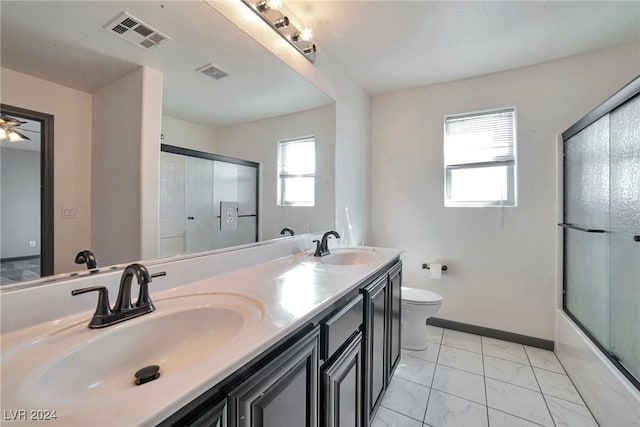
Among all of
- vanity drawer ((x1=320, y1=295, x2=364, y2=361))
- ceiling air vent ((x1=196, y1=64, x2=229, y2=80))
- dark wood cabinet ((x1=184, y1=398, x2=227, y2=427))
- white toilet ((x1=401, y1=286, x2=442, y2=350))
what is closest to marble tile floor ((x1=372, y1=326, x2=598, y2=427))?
white toilet ((x1=401, y1=286, x2=442, y2=350))

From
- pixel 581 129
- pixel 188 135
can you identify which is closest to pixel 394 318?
pixel 188 135

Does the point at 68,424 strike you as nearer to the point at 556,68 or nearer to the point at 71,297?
the point at 71,297

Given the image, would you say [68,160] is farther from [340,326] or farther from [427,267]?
[427,267]

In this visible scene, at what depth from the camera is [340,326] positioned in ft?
3.26

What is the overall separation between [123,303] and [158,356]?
19 cm

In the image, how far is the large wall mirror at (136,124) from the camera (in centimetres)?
73

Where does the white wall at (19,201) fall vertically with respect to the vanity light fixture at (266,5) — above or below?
below

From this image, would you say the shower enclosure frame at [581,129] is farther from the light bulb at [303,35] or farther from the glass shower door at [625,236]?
the light bulb at [303,35]

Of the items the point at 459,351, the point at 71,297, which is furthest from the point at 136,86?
the point at 459,351

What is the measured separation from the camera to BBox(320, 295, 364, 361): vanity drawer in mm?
899

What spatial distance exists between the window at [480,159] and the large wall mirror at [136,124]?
5.82 feet

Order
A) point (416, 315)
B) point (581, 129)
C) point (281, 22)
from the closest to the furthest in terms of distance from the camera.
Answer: point (281, 22)
point (581, 129)
point (416, 315)

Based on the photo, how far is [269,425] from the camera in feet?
2.13

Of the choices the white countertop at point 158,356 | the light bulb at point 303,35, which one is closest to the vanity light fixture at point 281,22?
the light bulb at point 303,35
